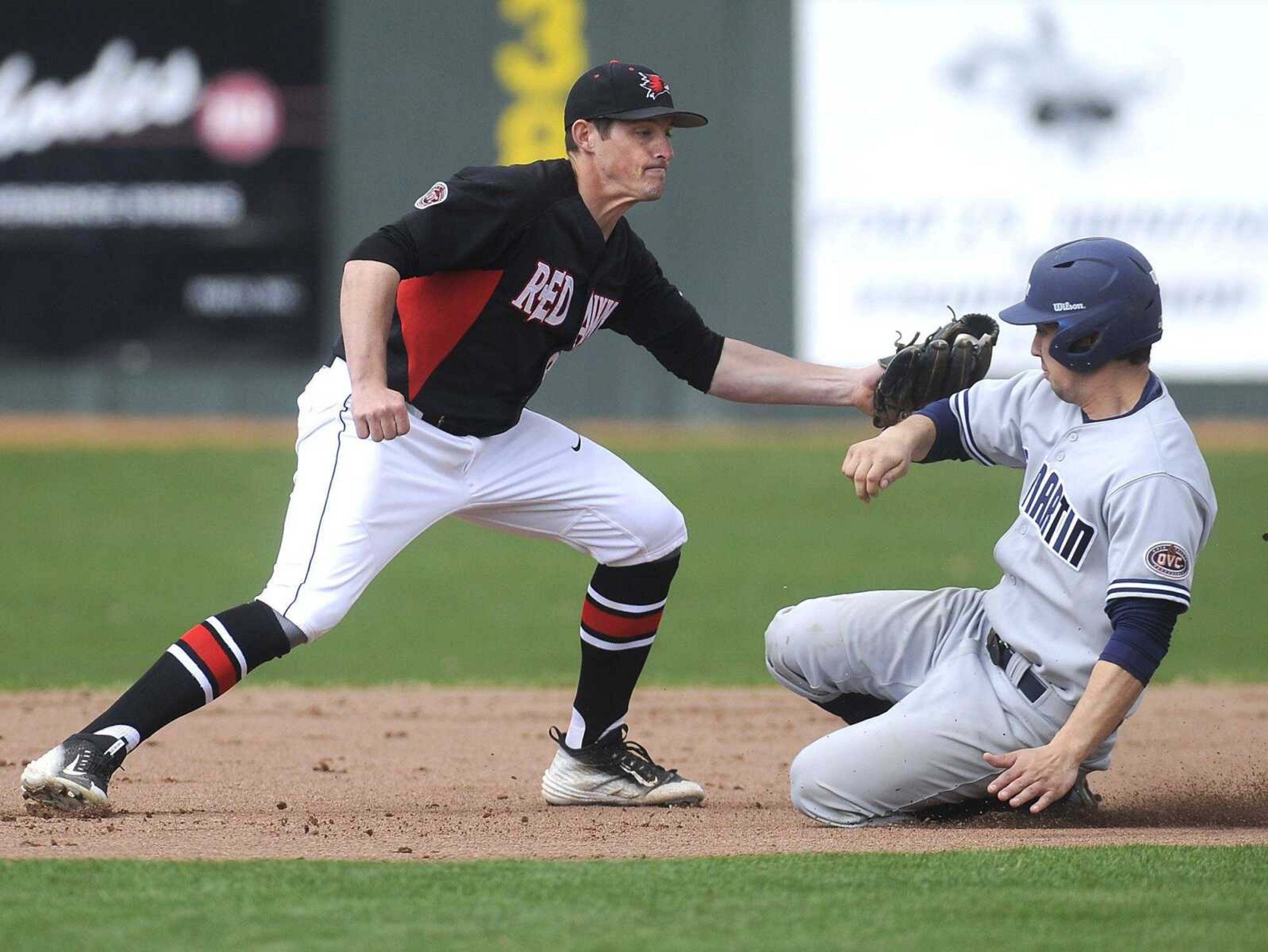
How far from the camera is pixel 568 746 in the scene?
15.2 feet

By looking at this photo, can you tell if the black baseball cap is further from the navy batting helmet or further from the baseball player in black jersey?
the navy batting helmet

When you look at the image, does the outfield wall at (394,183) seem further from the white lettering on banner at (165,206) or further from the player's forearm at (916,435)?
the player's forearm at (916,435)

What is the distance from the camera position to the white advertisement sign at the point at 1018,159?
1659 centimetres

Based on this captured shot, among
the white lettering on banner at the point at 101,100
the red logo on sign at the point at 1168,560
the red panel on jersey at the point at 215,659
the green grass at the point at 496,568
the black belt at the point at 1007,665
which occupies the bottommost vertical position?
the green grass at the point at 496,568

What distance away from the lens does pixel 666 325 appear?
4824 millimetres

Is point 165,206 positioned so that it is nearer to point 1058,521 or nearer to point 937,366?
point 937,366

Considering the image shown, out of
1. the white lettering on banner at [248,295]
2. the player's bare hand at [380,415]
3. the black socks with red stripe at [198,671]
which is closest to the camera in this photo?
the player's bare hand at [380,415]

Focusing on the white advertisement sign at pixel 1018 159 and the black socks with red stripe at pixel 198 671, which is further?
the white advertisement sign at pixel 1018 159

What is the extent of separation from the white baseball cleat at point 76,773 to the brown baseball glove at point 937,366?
207 cm

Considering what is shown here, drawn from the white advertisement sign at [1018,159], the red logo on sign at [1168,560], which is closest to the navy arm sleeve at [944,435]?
the red logo on sign at [1168,560]

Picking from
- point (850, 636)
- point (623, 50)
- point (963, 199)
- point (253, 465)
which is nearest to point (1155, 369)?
point (963, 199)

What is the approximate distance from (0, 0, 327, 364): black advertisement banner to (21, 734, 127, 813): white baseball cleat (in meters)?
13.0

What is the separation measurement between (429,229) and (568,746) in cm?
141

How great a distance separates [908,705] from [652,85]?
5.29ft
